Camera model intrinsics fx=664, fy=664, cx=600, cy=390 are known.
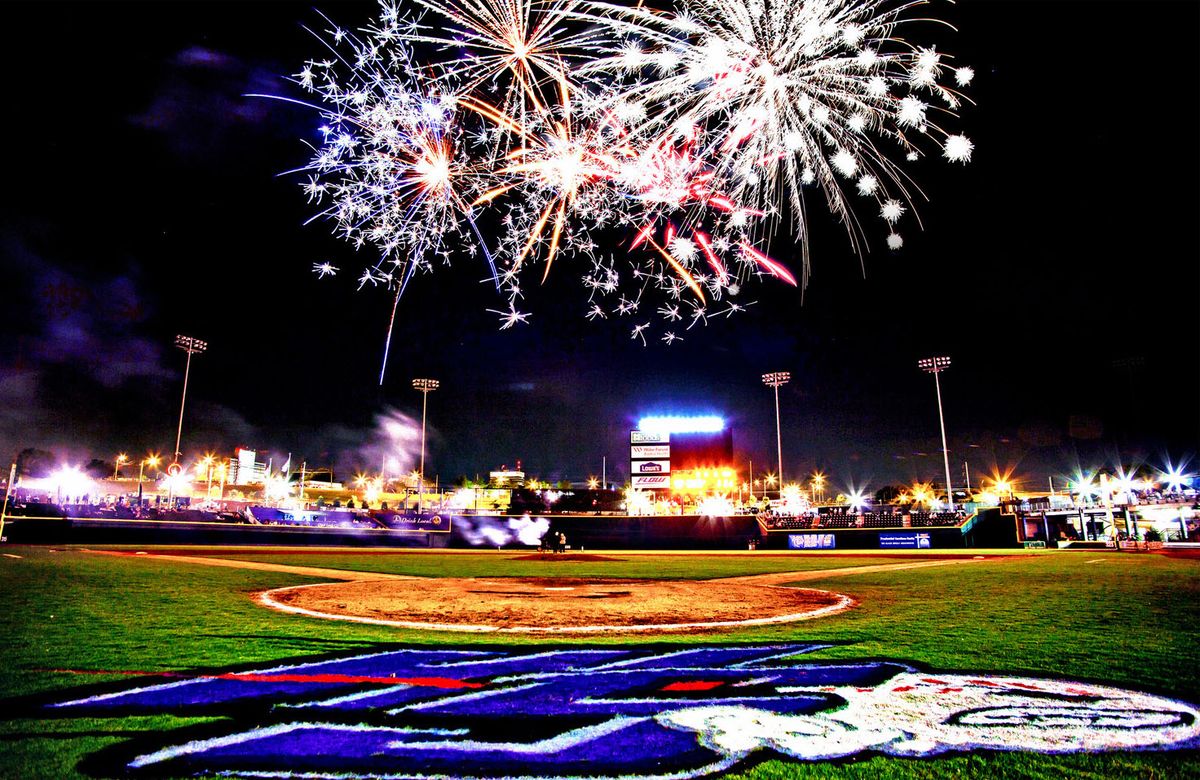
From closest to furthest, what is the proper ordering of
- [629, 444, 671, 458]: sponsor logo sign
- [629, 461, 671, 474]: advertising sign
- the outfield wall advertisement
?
the outfield wall advertisement < [629, 461, 671, 474]: advertising sign < [629, 444, 671, 458]: sponsor logo sign

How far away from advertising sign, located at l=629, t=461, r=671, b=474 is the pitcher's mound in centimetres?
6112

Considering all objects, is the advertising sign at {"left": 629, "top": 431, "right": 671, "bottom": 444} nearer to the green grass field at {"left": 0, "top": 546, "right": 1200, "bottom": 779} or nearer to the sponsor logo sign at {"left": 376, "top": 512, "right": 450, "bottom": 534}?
the sponsor logo sign at {"left": 376, "top": 512, "right": 450, "bottom": 534}

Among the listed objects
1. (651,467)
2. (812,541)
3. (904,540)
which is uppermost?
(651,467)

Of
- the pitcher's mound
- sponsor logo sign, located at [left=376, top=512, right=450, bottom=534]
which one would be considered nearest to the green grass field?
the pitcher's mound

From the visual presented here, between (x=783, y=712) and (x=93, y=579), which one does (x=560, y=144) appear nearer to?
(x=783, y=712)

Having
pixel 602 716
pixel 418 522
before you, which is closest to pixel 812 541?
pixel 418 522

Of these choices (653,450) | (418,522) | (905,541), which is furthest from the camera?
(653,450)

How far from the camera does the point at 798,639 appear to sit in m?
6.89

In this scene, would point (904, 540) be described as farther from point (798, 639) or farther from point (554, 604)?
point (798, 639)

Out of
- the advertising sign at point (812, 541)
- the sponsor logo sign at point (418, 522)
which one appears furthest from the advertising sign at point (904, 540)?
the sponsor logo sign at point (418, 522)

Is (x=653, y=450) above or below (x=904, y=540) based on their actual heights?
above

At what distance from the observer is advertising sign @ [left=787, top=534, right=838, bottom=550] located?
114 feet

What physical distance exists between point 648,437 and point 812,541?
41031 millimetres

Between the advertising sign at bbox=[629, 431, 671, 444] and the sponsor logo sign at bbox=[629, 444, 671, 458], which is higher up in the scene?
the advertising sign at bbox=[629, 431, 671, 444]
